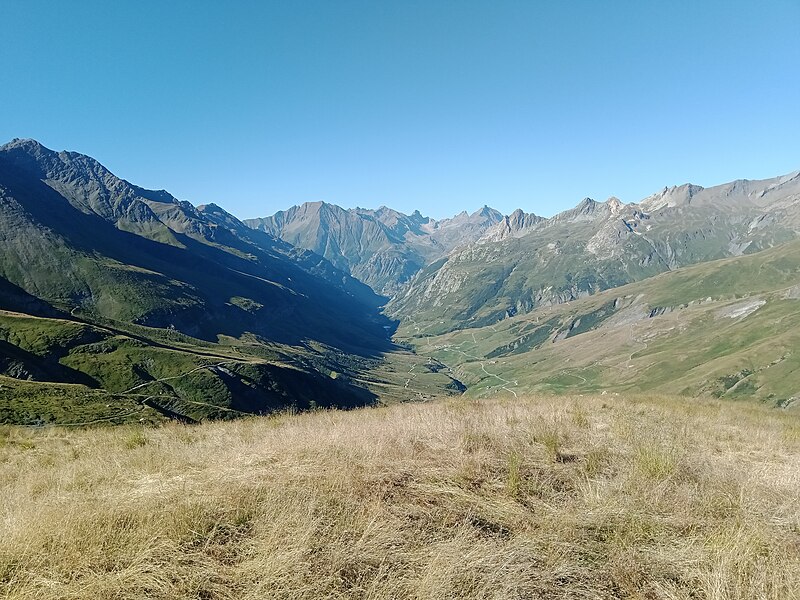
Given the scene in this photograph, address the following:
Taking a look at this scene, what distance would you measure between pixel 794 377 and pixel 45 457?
253895mm

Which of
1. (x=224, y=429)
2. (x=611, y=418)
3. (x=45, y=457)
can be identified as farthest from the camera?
(x=224, y=429)

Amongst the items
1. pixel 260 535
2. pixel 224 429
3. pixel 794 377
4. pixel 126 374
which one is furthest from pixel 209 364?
pixel 794 377

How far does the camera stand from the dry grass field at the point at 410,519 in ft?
18.0

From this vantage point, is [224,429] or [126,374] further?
[126,374]

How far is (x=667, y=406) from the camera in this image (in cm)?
1877

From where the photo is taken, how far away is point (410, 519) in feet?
23.2

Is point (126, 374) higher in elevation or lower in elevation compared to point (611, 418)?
lower

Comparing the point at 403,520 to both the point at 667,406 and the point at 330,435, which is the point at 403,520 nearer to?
the point at 330,435

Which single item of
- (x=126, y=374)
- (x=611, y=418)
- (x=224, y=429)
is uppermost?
Answer: (x=611, y=418)

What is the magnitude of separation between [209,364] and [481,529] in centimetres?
17791

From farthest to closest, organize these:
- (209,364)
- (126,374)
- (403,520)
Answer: (209,364) → (126,374) → (403,520)

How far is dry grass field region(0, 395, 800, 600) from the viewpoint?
5500 mm

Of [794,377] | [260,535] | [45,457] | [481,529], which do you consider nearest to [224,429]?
[45,457]

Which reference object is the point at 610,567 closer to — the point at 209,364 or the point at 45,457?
the point at 45,457
